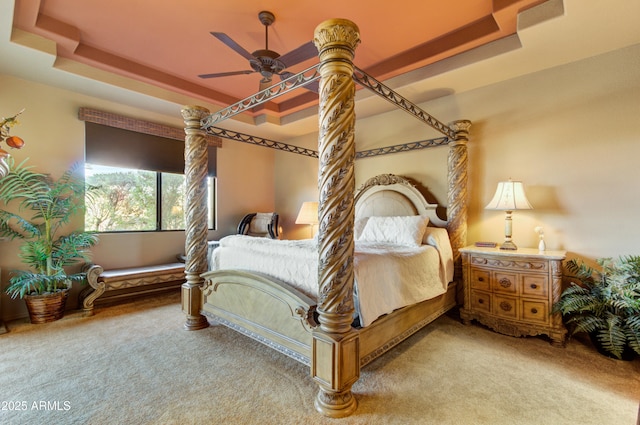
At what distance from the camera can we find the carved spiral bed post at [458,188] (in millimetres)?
3334

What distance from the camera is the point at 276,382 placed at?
2043mm

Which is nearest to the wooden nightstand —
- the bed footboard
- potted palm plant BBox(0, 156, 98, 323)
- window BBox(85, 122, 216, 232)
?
the bed footboard

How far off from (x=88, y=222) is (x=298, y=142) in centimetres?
366

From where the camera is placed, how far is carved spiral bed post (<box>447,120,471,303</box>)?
10.9 ft

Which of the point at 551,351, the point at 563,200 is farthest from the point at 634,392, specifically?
the point at 563,200

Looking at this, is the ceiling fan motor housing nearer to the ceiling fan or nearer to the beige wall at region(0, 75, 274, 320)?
the ceiling fan

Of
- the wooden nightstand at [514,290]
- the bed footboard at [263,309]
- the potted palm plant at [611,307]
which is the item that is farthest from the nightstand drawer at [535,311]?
the bed footboard at [263,309]

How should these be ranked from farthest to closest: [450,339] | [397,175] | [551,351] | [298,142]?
[298,142], [397,175], [450,339], [551,351]

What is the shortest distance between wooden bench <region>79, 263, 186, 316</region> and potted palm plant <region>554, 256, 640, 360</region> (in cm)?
462

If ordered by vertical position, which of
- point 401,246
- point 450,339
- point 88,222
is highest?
point 88,222

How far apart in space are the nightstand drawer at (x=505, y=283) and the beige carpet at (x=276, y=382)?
0.46m

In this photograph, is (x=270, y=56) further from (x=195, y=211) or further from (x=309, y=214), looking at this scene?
(x=309, y=214)

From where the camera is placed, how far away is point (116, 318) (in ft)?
11.1

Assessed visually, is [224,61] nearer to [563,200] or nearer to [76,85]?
[76,85]
